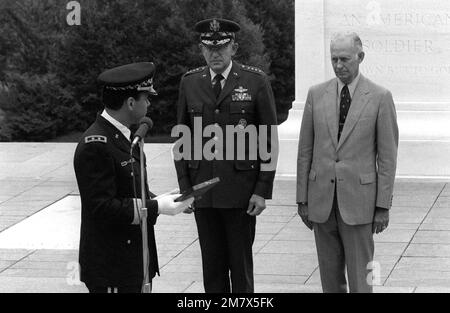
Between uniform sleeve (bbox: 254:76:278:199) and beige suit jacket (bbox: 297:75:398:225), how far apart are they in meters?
0.37

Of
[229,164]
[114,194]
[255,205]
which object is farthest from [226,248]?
[114,194]

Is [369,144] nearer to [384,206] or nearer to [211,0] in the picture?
Answer: [384,206]

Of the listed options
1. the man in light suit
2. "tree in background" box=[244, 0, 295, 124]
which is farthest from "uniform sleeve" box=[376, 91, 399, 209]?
"tree in background" box=[244, 0, 295, 124]

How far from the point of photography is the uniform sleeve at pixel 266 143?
7.09 meters

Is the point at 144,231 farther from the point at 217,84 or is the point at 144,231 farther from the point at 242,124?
the point at 217,84

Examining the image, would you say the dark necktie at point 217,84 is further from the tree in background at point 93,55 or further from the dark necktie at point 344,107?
the tree in background at point 93,55

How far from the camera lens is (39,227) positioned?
1039 cm

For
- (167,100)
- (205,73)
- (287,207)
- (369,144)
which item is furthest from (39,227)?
(167,100)

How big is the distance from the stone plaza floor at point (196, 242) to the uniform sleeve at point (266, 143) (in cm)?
120

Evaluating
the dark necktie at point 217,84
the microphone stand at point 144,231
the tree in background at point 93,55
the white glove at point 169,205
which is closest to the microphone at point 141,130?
the microphone stand at point 144,231

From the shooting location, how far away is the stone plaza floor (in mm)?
8367

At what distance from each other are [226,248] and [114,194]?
1539 millimetres

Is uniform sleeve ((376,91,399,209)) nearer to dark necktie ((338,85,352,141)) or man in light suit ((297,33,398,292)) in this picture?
man in light suit ((297,33,398,292))

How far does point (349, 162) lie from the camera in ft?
22.1
